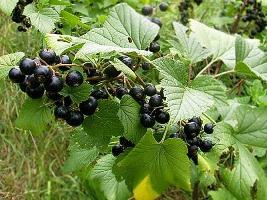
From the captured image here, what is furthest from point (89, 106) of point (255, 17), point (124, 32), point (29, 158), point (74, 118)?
point (255, 17)

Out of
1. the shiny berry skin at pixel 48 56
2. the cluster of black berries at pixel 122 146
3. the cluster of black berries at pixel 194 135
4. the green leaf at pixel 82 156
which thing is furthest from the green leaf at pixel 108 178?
the shiny berry skin at pixel 48 56

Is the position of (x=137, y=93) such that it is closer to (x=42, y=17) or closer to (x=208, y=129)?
(x=208, y=129)

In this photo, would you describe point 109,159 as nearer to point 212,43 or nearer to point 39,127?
point 39,127

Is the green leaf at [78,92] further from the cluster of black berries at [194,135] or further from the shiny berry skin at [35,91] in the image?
the cluster of black berries at [194,135]

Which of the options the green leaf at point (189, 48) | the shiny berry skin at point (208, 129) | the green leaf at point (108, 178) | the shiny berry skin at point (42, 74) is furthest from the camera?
the green leaf at point (108, 178)

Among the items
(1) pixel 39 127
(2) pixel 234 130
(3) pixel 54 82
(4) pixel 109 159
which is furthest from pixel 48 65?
(2) pixel 234 130

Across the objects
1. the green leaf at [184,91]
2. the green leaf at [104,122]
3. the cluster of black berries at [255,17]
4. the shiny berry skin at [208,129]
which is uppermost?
the green leaf at [184,91]
